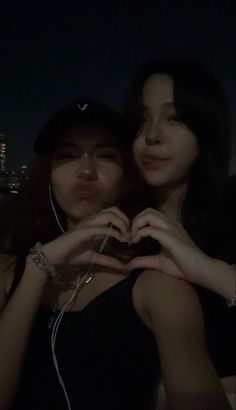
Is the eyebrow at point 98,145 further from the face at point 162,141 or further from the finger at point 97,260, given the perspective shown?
the finger at point 97,260

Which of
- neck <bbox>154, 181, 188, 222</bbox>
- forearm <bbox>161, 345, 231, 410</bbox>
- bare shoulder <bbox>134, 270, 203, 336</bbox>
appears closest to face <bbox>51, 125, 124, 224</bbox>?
neck <bbox>154, 181, 188, 222</bbox>

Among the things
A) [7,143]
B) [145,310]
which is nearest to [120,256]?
[145,310]

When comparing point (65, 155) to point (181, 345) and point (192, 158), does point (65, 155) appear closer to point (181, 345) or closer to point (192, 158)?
point (192, 158)

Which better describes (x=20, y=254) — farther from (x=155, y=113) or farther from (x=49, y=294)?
(x=155, y=113)

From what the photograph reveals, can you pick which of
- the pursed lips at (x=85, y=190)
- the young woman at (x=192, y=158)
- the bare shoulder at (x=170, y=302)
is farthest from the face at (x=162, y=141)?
the bare shoulder at (x=170, y=302)

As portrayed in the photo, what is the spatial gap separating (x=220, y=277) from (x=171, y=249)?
3.6 inches

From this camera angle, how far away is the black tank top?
26.2 inches

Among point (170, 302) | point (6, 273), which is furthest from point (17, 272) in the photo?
point (170, 302)

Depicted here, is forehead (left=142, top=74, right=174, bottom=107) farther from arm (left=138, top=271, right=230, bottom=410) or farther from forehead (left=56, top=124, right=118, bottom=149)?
arm (left=138, top=271, right=230, bottom=410)

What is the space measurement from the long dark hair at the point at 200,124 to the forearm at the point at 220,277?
0.53 feet

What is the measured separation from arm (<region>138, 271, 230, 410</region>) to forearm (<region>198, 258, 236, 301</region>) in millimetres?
47

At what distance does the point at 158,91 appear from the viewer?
79 centimetres

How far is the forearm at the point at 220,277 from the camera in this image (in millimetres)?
→ 600

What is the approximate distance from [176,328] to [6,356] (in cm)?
31
